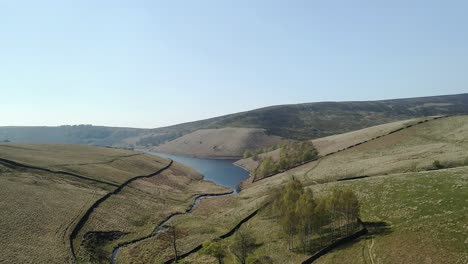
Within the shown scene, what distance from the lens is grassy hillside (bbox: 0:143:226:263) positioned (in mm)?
54562

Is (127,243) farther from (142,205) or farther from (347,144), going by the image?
(347,144)

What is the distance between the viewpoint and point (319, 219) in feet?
184

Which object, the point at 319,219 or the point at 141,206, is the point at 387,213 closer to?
the point at 319,219

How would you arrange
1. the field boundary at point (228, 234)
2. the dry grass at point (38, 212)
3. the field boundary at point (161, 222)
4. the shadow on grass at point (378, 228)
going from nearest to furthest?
the shadow on grass at point (378, 228)
the dry grass at point (38, 212)
the field boundary at point (228, 234)
the field boundary at point (161, 222)

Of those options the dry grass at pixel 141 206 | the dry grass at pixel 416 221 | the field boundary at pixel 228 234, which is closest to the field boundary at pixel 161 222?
the dry grass at pixel 141 206

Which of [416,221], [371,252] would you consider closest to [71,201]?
[371,252]

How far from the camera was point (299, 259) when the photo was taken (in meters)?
50.9

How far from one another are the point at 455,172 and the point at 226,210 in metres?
53.1

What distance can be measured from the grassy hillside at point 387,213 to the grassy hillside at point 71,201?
30.2 ft

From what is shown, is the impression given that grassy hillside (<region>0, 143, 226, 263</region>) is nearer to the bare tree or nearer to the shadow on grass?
the bare tree

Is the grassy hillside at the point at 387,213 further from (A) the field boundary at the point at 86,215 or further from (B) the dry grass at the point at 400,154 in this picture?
(A) the field boundary at the point at 86,215

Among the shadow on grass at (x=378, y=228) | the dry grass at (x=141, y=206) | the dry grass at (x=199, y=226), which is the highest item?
the shadow on grass at (x=378, y=228)

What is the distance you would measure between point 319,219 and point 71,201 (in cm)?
5606

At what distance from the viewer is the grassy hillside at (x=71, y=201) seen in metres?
54.6
